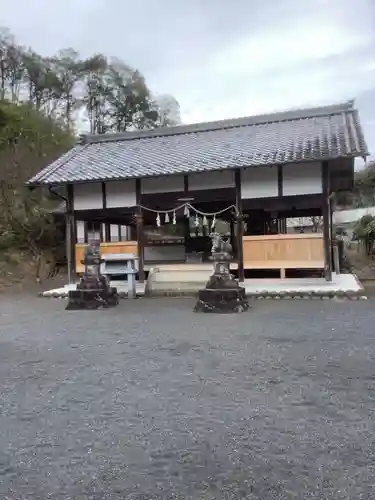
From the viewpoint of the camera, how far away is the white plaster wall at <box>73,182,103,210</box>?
40.5ft

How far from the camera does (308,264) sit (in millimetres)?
10664

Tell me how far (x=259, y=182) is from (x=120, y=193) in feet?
12.2

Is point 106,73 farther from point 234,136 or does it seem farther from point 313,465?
point 313,465

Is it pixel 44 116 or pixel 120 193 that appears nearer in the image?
pixel 120 193

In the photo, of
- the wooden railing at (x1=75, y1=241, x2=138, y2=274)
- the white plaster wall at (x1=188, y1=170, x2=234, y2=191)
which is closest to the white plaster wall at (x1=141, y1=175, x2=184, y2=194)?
the white plaster wall at (x1=188, y1=170, x2=234, y2=191)

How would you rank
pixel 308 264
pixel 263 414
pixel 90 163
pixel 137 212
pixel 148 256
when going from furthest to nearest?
1. pixel 148 256
2. pixel 90 163
3. pixel 137 212
4. pixel 308 264
5. pixel 263 414

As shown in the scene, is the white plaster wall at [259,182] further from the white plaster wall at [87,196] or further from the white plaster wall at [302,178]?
the white plaster wall at [87,196]

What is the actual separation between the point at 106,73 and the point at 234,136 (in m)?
16.0

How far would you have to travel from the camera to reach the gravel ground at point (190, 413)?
231cm

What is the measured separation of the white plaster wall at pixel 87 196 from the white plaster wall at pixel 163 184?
1.23 m

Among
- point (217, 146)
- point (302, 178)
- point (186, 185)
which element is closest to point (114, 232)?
point (217, 146)

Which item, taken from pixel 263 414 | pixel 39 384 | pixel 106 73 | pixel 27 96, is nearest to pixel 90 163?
pixel 39 384

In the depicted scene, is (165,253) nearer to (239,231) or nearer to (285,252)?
(239,231)

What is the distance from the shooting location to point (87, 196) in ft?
40.8
